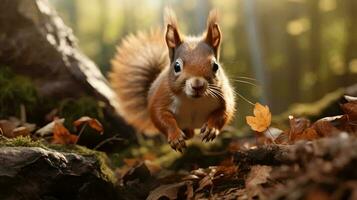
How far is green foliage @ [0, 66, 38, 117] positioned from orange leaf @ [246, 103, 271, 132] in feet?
5.84

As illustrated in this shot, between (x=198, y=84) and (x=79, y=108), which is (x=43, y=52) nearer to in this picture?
(x=79, y=108)

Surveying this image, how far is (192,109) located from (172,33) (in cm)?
45

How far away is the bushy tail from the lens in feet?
11.1

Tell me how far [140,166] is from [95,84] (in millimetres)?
1352

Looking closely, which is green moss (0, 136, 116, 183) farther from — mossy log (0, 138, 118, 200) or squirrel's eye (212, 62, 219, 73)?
squirrel's eye (212, 62, 219, 73)

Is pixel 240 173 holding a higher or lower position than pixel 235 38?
lower

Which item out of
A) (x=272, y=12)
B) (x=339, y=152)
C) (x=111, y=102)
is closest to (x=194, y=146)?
(x=111, y=102)

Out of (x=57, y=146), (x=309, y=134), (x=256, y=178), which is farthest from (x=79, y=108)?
(x=256, y=178)

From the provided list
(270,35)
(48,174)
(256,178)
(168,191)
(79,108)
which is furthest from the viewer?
(270,35)

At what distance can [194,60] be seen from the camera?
2617mm

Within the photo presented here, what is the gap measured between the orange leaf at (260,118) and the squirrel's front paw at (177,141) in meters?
0.44

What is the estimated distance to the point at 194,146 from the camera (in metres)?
3.65

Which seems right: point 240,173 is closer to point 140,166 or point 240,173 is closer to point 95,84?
point 140,166

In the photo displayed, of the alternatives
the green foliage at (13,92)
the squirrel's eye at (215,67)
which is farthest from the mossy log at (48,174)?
the green foliage at (13,92)
